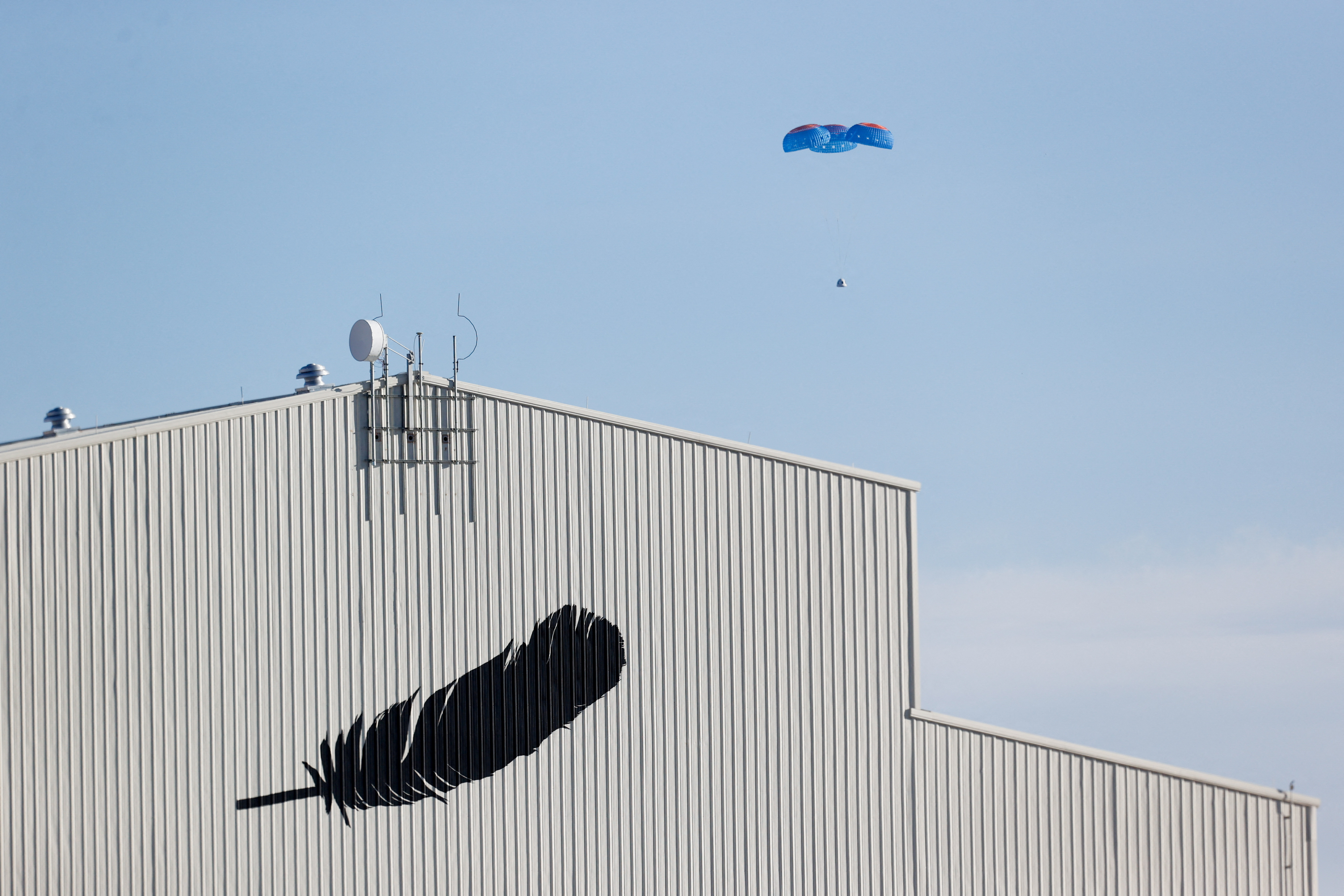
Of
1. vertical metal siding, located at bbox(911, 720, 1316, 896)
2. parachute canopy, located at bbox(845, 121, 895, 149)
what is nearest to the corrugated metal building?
vertical metal siding, located at bbox(911, 720, 1316, 896)

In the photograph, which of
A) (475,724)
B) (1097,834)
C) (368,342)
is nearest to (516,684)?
(475,724)

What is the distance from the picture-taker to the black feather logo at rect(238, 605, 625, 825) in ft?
62.2

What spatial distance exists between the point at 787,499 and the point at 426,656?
6.25 meters

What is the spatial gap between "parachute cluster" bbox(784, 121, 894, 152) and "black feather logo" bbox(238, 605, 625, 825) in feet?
44.3

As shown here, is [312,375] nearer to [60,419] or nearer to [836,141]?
[60,419]

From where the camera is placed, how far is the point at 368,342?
19312 millimetres

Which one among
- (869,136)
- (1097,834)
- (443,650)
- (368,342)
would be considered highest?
(869,136)

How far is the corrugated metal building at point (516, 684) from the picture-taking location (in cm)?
1823

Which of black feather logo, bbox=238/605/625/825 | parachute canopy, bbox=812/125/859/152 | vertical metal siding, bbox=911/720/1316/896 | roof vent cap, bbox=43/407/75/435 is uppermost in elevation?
parachute canopy, bbox=812/125/859/152

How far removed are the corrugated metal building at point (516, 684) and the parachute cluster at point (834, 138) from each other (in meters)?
10.7

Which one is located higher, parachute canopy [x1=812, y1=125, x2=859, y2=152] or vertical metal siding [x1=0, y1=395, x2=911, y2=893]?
parachute canopy [x1=812, y1=125, x2=859, y2=152]

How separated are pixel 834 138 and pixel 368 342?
1353 centimetres

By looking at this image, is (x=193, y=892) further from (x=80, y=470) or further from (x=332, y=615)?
(x=80, y=470)

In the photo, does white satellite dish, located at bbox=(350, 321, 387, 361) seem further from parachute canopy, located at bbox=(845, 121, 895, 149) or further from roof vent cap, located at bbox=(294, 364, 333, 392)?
parachute canopy, located at bbox=(845, 121, 895, 149)
